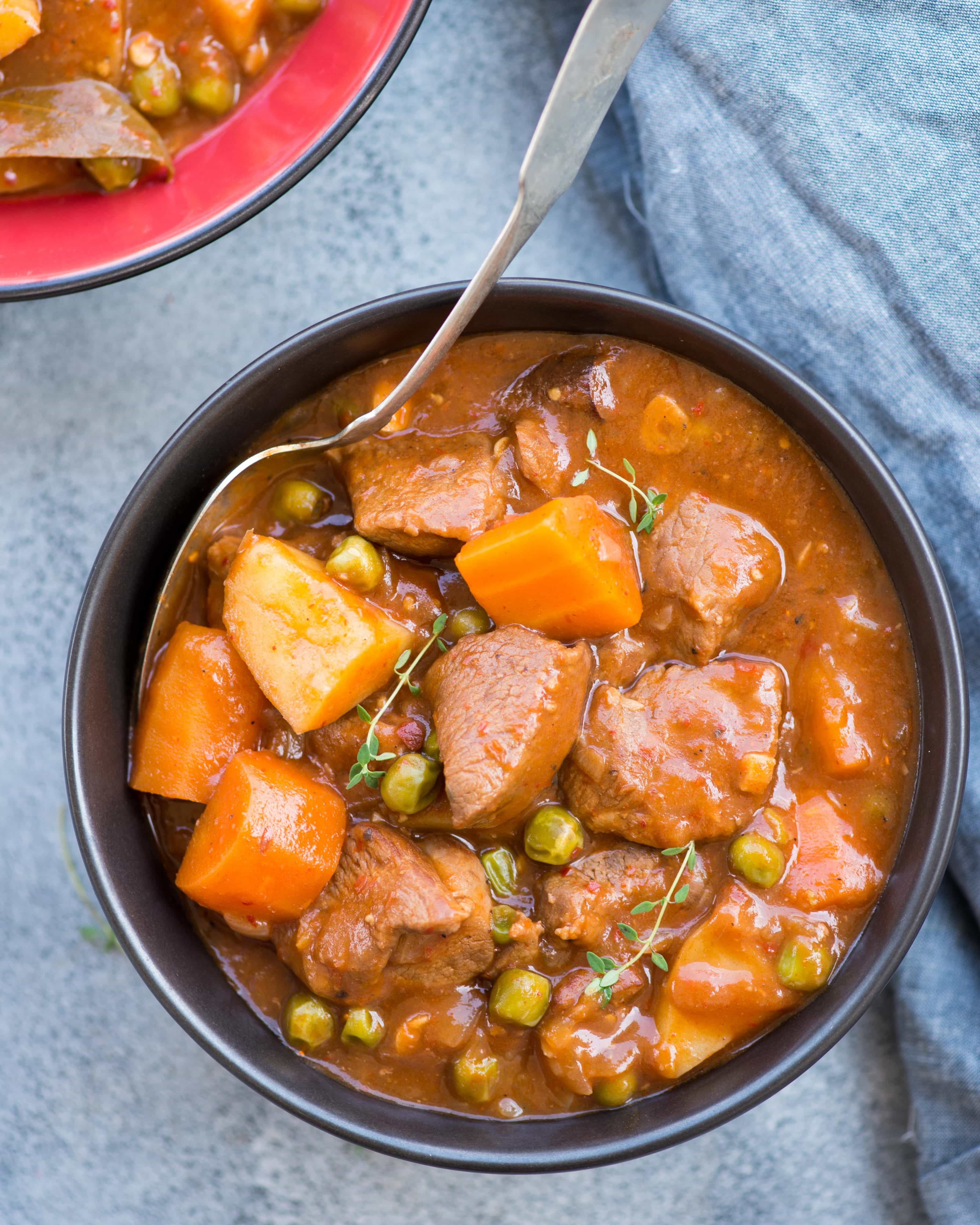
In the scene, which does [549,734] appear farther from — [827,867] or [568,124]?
[568,124]

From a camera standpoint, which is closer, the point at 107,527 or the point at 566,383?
the point at 566,383

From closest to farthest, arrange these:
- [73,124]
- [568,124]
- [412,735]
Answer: [568,124] < [412,735] < [73,124]

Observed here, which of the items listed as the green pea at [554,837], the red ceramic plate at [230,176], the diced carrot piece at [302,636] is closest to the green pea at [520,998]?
the green pea at [554,837]

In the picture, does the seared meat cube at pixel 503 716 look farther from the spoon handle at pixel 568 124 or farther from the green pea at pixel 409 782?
the spoon handle at pixel 568 124

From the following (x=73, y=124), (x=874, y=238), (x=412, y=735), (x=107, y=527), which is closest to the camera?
(x=412, y=735)

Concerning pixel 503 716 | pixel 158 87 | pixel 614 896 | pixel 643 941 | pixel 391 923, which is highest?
pixel 158 87

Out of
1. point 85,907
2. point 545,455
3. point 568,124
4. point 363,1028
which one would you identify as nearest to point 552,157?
point 568,124

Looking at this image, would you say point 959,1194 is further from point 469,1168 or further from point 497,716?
point 497,716

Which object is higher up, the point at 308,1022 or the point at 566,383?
the point at 566,383
